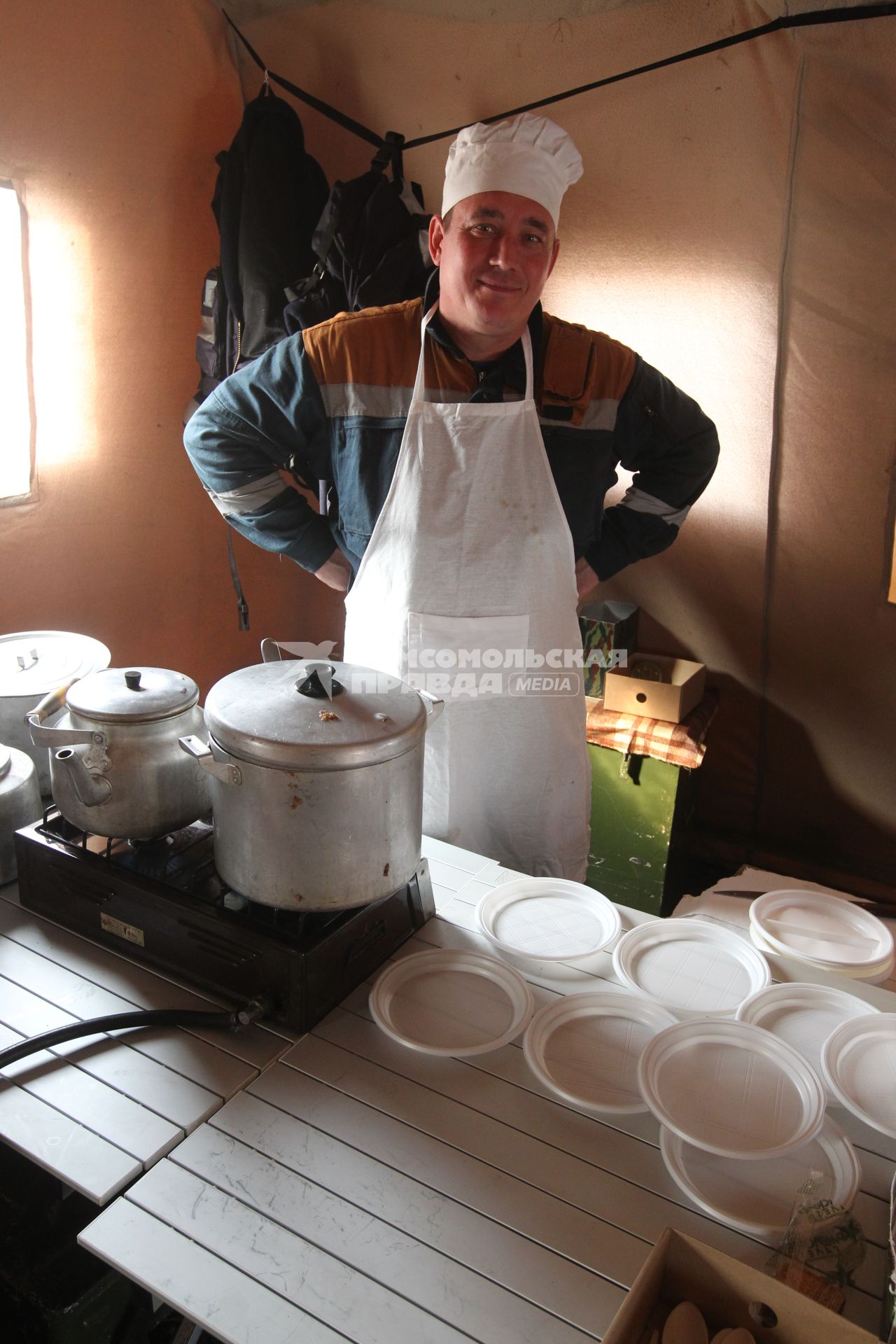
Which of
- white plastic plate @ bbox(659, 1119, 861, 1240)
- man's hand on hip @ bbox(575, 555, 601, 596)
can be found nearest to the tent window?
man's hand on hip @ bbox(575, 555, 601, 596)

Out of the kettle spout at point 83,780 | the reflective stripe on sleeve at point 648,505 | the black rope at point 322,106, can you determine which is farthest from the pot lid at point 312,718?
the black rope at point 322,106

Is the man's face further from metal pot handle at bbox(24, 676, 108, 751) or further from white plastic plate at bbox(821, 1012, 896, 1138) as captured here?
white plastic plate at bbox(821, 1012, 896, 1138)

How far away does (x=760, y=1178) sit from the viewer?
103 centimetres

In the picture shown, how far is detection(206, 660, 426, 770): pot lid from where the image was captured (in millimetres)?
1127

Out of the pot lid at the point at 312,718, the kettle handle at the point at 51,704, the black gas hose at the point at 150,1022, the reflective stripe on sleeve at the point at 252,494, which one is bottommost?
the black gas hose at the point at 150,1022

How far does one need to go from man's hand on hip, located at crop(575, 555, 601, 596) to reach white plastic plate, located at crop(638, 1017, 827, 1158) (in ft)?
4.25

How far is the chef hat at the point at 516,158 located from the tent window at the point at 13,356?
1.43 m

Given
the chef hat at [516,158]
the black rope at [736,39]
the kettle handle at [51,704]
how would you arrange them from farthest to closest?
the black rope at [736,39], the chef hat at [516,158], the kettle handle at [51,704]

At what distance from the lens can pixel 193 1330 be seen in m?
1.44

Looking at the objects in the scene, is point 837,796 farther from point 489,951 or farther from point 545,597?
point 489,951

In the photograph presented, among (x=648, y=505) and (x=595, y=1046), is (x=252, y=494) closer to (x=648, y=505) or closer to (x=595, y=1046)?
(x=648, y=505)

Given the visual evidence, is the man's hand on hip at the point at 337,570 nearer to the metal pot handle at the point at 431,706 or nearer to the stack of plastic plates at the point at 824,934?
the metal pot handle at the point at 431,706

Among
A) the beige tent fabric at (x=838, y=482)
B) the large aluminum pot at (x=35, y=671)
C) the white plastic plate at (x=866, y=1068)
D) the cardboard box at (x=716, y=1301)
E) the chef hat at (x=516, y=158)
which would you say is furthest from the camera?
the beige tent fabric at (x=838, y=482)

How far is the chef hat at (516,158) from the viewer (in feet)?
6.17
